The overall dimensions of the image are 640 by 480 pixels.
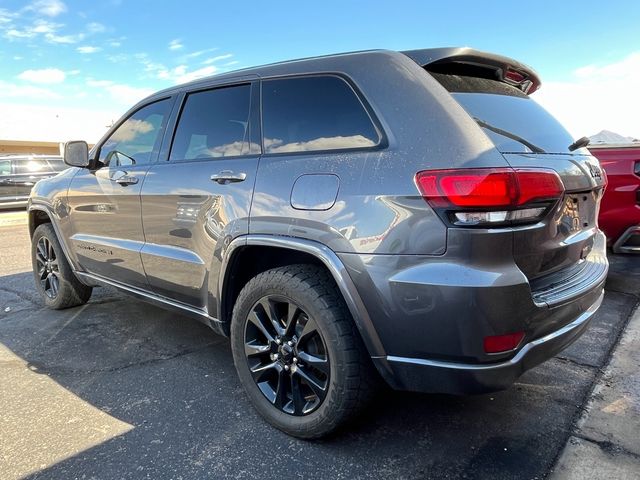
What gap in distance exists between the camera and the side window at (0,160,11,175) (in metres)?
13.2

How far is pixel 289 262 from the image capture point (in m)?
2.57

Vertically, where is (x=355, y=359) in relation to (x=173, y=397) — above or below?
above

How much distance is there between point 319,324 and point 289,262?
456mm

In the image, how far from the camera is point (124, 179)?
134 inches

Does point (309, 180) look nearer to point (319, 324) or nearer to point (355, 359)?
point (319, 324)

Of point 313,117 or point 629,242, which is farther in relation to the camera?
point 629,242

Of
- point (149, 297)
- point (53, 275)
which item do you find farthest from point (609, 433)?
point (53, 275)

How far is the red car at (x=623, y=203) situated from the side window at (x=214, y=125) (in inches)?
138

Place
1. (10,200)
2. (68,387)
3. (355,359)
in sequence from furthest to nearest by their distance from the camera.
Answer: (10,200), (68,387), (355,359)

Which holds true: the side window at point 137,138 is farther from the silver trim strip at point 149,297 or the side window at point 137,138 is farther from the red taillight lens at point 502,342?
the red taillight lens at point 502,342

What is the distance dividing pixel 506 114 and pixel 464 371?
4.17 feet

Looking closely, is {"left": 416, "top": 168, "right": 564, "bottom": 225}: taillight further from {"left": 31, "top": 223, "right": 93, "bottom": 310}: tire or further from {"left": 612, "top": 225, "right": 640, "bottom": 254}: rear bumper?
{"left": 31, "top": 223, "right": 93, "bottom": 310}: tire

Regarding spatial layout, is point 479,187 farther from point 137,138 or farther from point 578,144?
point 137,138

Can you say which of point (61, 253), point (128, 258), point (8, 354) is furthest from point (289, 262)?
point (61, 253)
